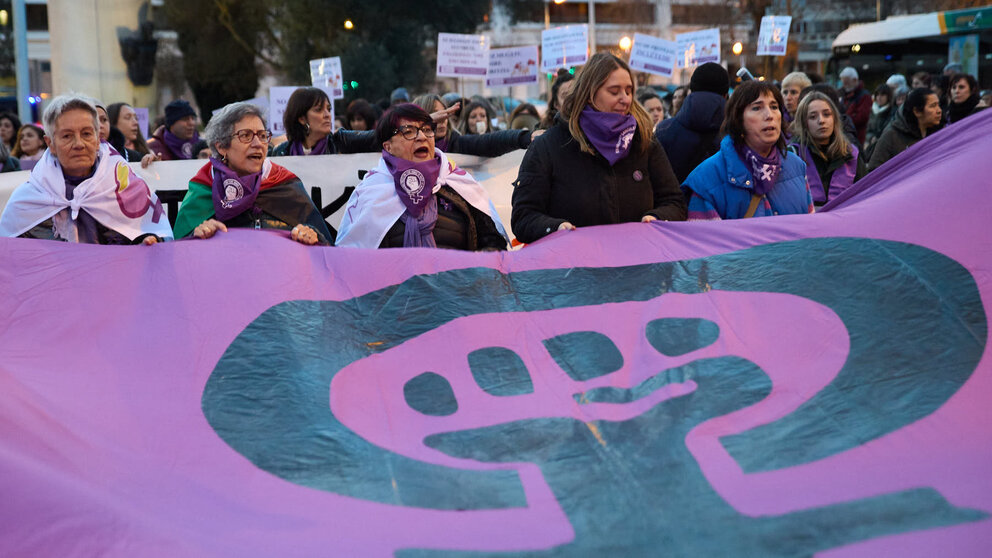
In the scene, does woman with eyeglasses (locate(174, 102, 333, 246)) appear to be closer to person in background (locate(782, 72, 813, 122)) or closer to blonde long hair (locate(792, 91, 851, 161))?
blonde long hair (locate(792, 91, 851, 161))

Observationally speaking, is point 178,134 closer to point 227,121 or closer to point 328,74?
point 227,121

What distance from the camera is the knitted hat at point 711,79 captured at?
5848 millimetres

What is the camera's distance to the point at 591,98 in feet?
14.1

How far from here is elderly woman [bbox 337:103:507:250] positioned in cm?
437

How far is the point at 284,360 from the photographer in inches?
130

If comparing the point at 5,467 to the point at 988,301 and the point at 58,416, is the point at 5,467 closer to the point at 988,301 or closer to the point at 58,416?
the point at 58,416

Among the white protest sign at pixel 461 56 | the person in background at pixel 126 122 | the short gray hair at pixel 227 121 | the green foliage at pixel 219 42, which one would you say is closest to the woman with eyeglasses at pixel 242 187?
the short gray hair at pixel 227 121

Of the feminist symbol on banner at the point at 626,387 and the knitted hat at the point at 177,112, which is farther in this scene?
the knitted hat at the point at 177,112

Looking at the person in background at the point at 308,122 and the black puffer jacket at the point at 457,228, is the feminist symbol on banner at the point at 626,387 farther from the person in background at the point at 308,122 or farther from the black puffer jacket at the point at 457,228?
the person in background at the point at 308,122

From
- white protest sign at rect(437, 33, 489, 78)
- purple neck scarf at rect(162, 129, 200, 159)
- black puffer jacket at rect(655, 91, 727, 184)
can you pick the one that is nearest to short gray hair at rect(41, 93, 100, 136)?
black puffer jacket at rect(655, 91, 727, 184)

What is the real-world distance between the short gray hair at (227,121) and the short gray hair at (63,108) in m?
0.45

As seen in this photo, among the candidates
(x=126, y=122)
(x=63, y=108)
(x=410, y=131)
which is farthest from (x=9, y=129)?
(x=410, y=131)

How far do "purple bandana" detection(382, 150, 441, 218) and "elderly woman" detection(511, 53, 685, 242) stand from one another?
0.37 metres

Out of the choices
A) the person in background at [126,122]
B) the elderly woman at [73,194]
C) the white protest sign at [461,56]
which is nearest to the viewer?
the elderly woman at [73,194]
